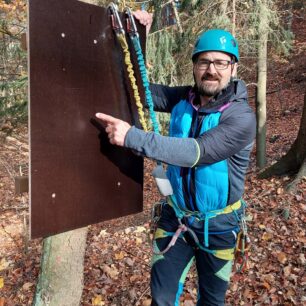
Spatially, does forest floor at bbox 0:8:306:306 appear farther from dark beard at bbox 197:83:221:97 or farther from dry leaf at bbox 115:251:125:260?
dark beard at bbox 197:83:221:97

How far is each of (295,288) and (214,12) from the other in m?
5.87

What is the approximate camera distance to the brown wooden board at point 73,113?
7.25ft

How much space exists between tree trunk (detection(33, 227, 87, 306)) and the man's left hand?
1572mm

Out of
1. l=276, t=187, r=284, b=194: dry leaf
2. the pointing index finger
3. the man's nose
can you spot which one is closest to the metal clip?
the man's nose

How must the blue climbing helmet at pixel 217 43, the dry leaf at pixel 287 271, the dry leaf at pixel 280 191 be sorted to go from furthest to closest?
the dry leaf at pixel 280 191 < the dry leaf at pixel 287 271 < the blue climbing helmet at pixel 217 43

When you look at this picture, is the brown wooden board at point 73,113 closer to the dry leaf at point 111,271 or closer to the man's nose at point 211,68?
the man's nose at point 211,68

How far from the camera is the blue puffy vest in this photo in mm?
2557

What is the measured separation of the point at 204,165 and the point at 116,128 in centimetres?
63

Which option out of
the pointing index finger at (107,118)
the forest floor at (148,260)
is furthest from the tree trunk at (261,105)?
the pointing index finger at (107,118)

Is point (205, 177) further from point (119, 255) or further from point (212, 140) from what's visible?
point (119, 255)

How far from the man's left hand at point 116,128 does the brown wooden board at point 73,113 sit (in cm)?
12

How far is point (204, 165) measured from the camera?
250 cm

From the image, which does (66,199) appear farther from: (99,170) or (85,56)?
(85,56)

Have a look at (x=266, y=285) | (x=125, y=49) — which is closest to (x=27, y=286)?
(x=266, y=285)
